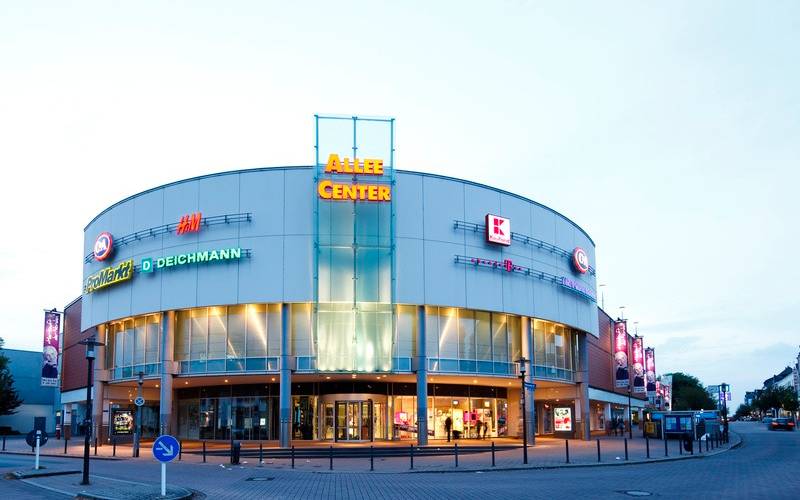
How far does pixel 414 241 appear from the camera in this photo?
46531 mm

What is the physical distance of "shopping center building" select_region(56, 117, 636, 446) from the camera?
149 ft

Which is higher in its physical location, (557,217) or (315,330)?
(557,217)

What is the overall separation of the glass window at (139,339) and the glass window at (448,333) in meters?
20.0

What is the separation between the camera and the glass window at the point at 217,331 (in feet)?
155

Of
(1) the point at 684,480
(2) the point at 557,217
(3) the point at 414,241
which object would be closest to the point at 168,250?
(3) the point at 414,241

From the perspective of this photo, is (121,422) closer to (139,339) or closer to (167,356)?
(139,339)

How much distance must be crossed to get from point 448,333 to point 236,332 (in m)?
13.3

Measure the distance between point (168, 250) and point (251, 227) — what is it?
610 centimetres

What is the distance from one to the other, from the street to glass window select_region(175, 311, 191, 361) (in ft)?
47.5

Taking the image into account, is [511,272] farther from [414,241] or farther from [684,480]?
[684,480]

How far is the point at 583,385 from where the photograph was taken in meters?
58.4

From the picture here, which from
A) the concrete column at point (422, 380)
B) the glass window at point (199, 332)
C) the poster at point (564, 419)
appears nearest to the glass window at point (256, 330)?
the glass window at point (199, 332)

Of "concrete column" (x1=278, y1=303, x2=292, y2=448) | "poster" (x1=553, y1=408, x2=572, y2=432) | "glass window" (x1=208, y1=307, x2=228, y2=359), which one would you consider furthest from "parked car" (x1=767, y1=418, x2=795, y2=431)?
"glass window" (x1=208, y1=307, x2=228, y2=359)

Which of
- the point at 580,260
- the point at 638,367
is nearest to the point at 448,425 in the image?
the point at 580,260
